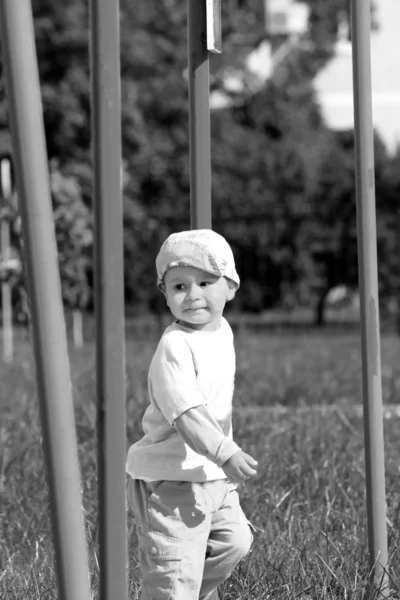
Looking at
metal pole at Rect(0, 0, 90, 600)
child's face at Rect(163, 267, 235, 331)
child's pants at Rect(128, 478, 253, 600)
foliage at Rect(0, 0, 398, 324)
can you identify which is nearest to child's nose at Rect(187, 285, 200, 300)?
child's face at Rect(163, 267, 235, 331)

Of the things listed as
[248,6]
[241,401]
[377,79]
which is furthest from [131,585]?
[377,79]

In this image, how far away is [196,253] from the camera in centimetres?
196

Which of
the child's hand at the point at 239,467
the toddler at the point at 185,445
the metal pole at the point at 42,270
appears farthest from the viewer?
the toddler at the point at 185,445

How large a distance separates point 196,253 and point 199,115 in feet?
1.31

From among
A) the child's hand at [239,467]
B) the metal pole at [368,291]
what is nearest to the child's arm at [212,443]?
the child's hand at [239,467]

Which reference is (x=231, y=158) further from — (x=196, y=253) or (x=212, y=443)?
(x=212, y=443)

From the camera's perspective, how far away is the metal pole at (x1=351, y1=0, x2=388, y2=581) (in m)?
2.22

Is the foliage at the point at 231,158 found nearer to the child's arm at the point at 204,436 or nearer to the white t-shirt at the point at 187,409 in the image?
the white t-shirt at the point at 187,409

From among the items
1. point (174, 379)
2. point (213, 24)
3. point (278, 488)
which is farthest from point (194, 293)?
point (278, 488)

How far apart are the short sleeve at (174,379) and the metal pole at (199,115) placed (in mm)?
380

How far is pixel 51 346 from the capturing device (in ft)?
4.93

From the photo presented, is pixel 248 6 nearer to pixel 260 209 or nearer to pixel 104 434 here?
pixel 260 209

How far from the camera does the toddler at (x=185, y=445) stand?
194 centimetres

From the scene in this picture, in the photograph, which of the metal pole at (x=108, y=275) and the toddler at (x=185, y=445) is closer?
the metal pole at (x=108, y=275)
